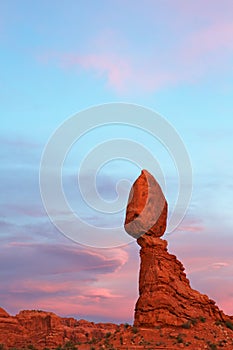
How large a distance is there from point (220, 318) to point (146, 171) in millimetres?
15748

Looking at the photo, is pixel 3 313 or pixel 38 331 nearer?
pixel 38 331

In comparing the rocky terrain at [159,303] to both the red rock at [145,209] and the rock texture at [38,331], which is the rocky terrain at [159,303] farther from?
the rock texture at [38,331]

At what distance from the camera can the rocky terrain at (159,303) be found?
48.2 m

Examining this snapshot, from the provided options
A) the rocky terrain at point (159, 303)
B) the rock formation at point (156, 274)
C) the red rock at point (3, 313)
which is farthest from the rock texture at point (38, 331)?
the rock formation at point (156, 274)

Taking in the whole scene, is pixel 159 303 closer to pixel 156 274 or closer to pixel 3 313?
pixel 156 274

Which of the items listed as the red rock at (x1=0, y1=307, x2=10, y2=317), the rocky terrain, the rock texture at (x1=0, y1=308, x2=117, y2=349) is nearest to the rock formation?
the rocky terrain

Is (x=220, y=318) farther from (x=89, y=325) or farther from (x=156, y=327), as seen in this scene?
(x=89, y=325)

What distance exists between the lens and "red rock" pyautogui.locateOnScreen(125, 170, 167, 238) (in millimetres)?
54031

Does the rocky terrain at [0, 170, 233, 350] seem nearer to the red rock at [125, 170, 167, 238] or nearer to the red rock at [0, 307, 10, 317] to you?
the red rock at [125, 170, 167, 238]

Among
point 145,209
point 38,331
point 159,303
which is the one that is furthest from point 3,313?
point 159,303

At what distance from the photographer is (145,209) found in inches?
2132

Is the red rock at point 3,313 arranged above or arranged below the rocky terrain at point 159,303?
above

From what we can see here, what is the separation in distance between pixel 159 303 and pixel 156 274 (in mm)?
2692

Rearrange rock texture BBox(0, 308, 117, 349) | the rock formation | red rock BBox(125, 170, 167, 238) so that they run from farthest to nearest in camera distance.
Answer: rock texture BBox(0, 308, 117, 349), red rock BBox(125, 170, 167, 238), the rock formation
